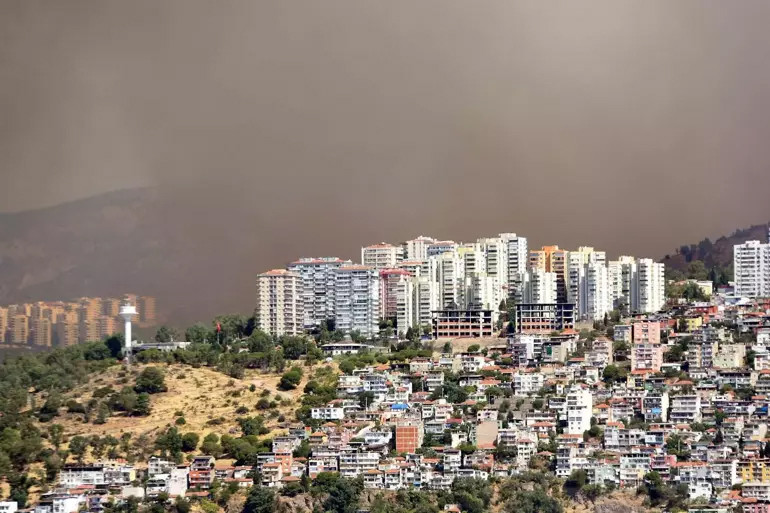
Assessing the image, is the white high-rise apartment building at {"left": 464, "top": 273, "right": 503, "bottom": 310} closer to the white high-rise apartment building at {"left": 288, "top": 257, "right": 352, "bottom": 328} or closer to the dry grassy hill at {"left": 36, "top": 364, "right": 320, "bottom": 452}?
the white high-rise apartment building at {"left": 288, "top": 257, "right": 352, "bottom": 328}

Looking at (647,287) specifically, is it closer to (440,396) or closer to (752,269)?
(752,269)

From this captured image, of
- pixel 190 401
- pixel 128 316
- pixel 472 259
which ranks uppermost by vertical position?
pixel 472 259

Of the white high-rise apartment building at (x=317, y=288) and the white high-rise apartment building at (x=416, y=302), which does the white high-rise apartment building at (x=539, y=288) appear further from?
the white high-rise apartment building at (x=317, y=288)

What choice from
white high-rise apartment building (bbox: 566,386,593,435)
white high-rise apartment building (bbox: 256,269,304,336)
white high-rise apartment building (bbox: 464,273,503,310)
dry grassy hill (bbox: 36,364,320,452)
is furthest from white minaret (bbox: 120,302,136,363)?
white high-rise apartment building (bbox: 566,386,593,435)

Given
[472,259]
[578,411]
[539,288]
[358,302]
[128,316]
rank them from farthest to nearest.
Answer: [472,259] < [358,302] < [539,288] < [128,316] < [578,411]

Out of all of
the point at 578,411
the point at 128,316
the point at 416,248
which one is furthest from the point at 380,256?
the point at 578,411

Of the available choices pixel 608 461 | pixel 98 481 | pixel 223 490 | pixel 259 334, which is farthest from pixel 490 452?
pixel 259 334
